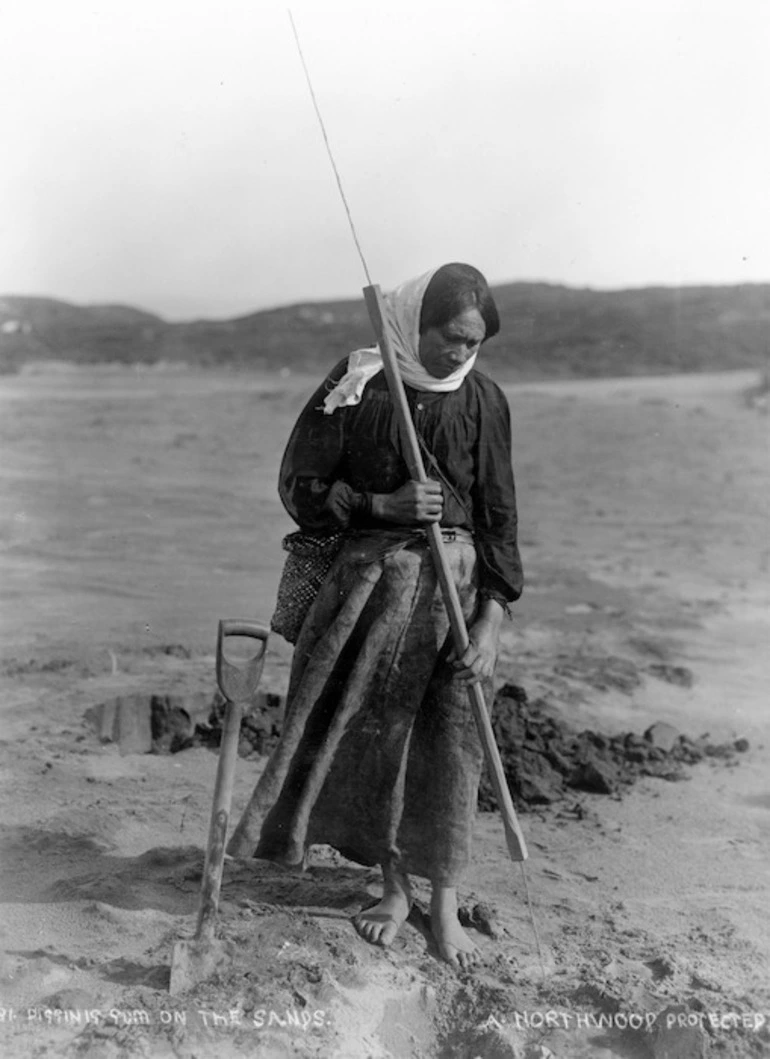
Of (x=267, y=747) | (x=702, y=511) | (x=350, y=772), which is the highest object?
(x=350, y=772)

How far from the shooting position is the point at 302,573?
3.57 m

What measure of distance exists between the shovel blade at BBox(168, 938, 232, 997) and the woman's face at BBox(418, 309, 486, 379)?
165 cm

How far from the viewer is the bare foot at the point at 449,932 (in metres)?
3.55

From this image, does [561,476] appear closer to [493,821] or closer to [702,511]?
[702,511]

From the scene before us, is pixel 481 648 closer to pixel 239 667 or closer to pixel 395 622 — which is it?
pixel 395 622

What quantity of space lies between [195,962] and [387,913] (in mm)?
593

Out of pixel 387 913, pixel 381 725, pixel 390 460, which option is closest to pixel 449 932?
pixel 387 913

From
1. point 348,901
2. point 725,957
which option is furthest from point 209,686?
point 725,957

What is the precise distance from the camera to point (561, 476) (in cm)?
1265

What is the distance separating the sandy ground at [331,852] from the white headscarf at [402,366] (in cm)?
153

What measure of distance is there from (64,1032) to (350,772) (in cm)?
100

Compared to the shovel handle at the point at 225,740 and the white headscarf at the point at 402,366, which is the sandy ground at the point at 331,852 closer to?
the shovel handle at the point at 225,740

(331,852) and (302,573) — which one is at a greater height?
(302,573)

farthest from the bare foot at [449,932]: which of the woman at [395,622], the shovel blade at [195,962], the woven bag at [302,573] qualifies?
the woven bag at [302,573]
